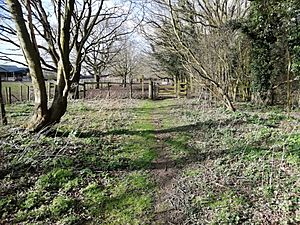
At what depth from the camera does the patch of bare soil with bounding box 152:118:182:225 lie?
361cm

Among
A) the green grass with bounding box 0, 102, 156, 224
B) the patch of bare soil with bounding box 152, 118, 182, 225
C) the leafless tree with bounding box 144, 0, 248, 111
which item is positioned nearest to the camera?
the patch of bare soil with bounding box 152, 118, 182, 225

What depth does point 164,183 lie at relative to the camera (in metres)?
4.60

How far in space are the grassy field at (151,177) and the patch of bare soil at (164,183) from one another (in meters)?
0.01

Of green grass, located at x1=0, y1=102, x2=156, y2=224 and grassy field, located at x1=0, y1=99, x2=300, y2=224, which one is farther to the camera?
green grass, located at x1=0, y1=102, x2=156, y2=224

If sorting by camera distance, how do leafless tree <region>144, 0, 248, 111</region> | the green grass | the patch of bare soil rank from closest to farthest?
1. the patch of bare soil
2. the green grass
3. leafless tree <region>144, 0, 248, 111</region>

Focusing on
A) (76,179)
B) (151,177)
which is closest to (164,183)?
(151,177)

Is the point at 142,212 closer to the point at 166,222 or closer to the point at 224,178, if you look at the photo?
the point at 166,222

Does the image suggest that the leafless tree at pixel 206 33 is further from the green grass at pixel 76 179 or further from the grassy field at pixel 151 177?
the green grass at pixel 76 179

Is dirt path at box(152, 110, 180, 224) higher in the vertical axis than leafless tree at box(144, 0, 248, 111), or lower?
lower

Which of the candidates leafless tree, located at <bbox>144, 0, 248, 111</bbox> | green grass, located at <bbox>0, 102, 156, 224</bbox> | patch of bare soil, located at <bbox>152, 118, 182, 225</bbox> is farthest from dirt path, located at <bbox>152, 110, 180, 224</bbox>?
leafless tree, located at <bbox>144, 0, 248, 111</bbox>

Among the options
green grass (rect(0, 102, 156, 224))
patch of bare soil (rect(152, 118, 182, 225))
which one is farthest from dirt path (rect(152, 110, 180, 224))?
green grass (rect(0, 102, 156, 224))

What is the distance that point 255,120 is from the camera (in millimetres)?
8305

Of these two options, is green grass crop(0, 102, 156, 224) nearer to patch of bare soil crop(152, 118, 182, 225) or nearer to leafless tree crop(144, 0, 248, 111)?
patch of bare soil crop(152, 118, 182, 225)

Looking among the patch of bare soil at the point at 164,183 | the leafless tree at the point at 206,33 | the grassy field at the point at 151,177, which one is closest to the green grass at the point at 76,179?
the grassy field at the point at 151,177
